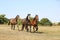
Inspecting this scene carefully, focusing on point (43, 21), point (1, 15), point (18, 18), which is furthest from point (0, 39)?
point (1, 15)

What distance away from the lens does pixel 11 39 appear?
2111 centimetres

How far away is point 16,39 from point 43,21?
144 ft

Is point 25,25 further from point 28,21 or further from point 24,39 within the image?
point 24,39

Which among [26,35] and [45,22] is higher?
→ [45,22]

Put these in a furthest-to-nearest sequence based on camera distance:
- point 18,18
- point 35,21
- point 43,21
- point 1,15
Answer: point 1,15 → point 43,21 → point 18,18 → point 35,21

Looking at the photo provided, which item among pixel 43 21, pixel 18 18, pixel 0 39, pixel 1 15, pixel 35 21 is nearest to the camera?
pixel 0 39

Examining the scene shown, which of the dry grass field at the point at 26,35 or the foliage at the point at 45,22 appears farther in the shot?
the foliage at the point at 45,22

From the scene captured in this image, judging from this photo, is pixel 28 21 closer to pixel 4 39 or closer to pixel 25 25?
pixel 25 25

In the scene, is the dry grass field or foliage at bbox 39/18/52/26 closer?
the dry grass field

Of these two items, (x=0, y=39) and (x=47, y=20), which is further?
(x=47, y=20)

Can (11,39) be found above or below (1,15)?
below

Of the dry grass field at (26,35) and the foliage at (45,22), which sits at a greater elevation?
the foliage at (45,22)

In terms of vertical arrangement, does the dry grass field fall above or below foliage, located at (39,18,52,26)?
below

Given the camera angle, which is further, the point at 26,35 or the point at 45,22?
the point at 45,22
